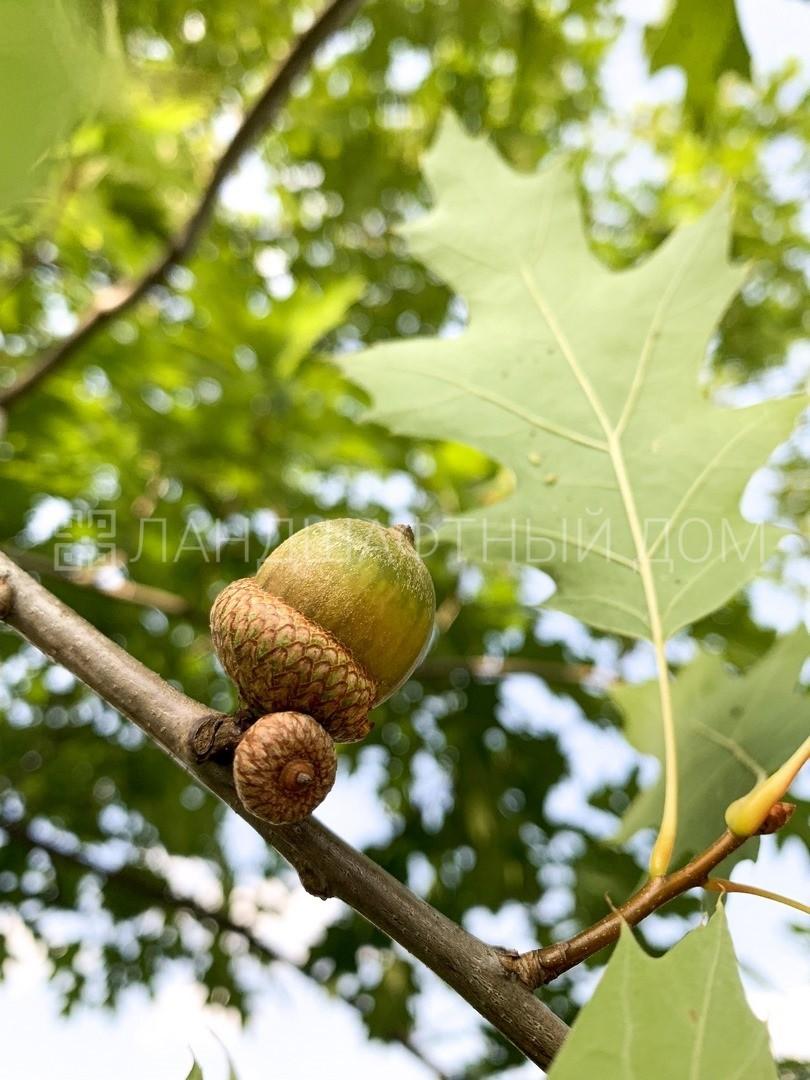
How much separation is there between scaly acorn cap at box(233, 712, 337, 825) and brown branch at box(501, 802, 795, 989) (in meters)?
0.24

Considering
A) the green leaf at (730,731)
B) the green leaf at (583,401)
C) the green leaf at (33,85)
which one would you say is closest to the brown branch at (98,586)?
the green leaf at (583,401)

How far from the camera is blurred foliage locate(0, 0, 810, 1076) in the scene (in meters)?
2.57

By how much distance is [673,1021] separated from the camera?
0.66 meters

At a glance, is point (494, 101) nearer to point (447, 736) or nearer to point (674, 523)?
point (447, 736)

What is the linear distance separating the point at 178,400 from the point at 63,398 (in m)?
0.42

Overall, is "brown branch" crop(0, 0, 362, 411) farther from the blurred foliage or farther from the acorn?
the acorn

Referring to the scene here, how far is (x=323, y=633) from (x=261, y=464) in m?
1.83

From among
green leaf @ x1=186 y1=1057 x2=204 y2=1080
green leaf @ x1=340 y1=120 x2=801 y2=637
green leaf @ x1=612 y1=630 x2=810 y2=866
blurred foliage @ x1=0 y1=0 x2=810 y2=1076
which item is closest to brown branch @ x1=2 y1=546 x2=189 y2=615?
blurred foliage @ x1=0 y1=0 x2=810 y2=1076

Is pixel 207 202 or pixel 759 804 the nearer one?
pixel 759 804

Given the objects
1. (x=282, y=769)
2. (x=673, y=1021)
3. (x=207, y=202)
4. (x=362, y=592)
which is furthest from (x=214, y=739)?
(x=207, y=202)

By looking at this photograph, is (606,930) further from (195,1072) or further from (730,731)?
(730,731)

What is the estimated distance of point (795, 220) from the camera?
4039 mm

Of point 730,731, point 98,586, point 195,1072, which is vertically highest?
point 730,731

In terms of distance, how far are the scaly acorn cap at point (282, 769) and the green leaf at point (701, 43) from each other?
157 cm
